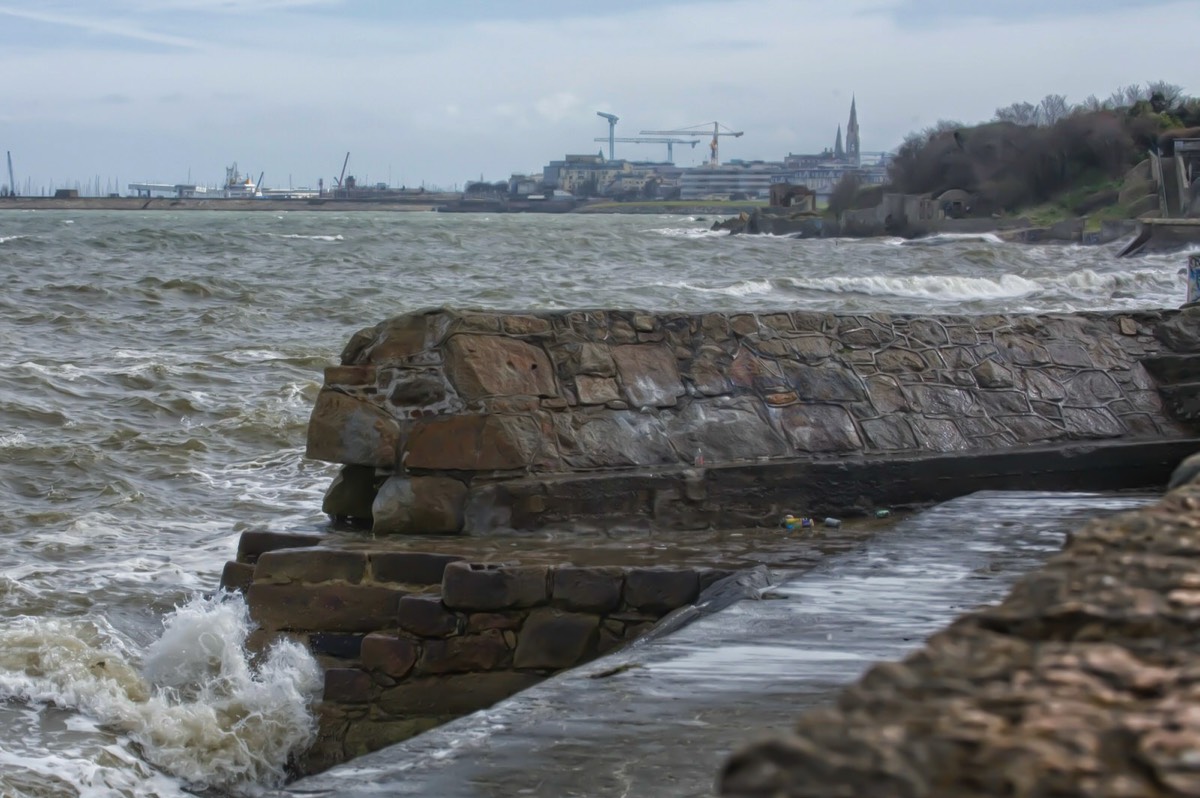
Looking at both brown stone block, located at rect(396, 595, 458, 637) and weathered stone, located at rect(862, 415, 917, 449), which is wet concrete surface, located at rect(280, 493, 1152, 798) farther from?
weathered stone, located at rect(862, 415, 917, 449)

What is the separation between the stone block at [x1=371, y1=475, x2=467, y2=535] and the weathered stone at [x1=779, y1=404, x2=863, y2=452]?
4.92 feet

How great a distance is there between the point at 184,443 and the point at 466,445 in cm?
632

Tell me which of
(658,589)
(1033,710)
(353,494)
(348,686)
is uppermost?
(1033,710)

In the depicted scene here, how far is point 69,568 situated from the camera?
26.0 ft

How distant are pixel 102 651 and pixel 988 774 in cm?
564

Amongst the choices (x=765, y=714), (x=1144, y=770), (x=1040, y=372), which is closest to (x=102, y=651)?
(x=765, y=714)

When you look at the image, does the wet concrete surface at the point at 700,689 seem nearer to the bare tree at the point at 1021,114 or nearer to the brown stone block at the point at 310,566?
the brown stone block at the point at 310,566

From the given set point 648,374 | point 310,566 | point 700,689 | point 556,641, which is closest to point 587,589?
point 556,641

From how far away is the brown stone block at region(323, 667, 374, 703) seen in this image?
5098 millimetres

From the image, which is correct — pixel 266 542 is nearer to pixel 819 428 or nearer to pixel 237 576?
pixel 237 576

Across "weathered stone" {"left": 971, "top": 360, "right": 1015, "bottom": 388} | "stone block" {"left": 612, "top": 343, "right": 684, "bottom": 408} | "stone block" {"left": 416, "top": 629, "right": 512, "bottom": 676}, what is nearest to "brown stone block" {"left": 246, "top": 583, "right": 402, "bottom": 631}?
"stone block" {"left": 416, "top": 629, "right": 512, "bottom": 676}

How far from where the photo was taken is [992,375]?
7.10m

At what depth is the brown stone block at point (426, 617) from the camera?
16.5 feet

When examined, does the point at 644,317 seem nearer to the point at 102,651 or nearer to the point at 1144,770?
the point at 102,651
